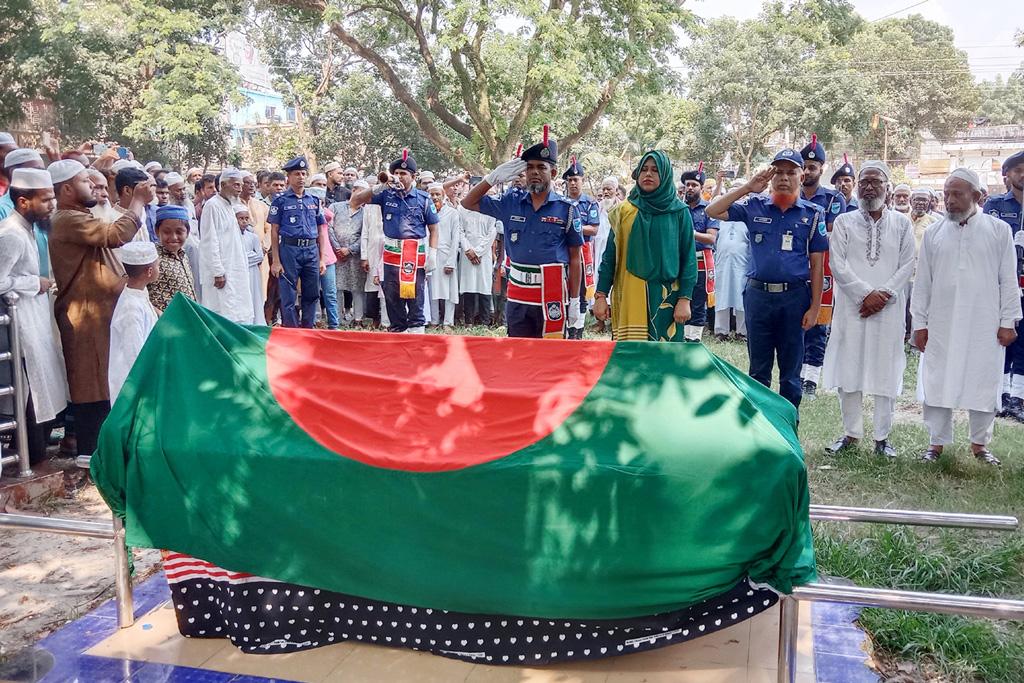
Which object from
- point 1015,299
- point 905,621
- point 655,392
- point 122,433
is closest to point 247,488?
point 122,433

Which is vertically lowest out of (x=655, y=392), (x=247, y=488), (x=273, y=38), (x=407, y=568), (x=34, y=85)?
(x=407, y=568)

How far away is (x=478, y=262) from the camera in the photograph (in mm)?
11570

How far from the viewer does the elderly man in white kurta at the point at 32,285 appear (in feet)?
16.9

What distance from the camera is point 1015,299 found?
18.8 ft

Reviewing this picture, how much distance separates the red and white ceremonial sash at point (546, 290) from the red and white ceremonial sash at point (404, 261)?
2543mm

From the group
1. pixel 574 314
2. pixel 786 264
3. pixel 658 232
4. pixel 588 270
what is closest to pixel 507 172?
pixel 658 232

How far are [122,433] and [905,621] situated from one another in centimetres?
302

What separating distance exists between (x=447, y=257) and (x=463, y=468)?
852 centimetres

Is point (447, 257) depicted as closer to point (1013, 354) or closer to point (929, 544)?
point (1013, 354)

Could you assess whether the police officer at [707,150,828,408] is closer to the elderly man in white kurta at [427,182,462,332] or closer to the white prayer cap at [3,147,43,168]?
the white prayer cap at [3,147,43,168]

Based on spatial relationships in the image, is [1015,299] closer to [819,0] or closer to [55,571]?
[55,571]

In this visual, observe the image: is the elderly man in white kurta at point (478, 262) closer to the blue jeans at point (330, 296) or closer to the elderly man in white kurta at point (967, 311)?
the blue jeans at point (330, 296)

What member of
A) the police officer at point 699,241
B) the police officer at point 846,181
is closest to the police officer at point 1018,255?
the police officer at point 846,181

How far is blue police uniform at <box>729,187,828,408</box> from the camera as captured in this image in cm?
593
